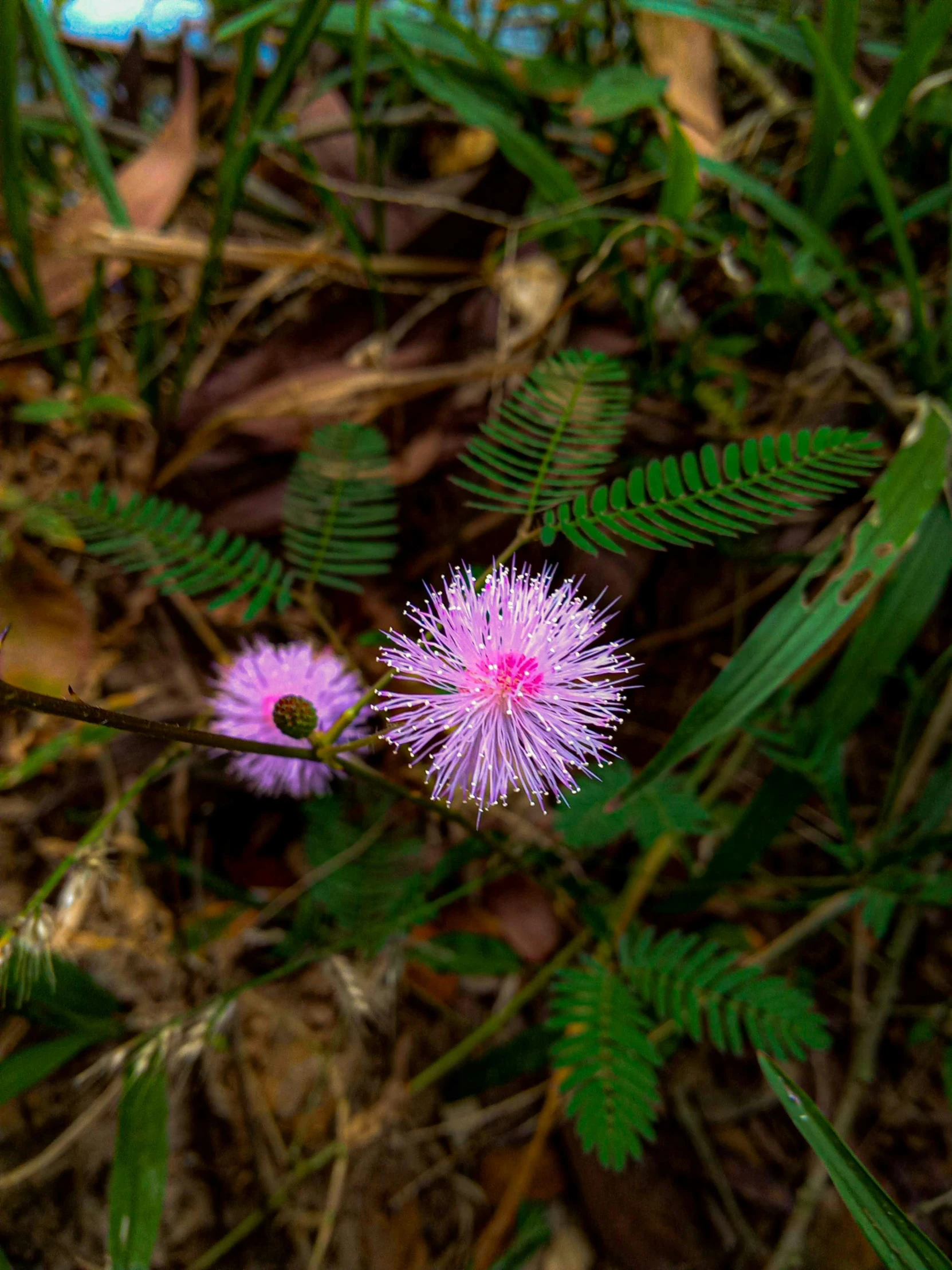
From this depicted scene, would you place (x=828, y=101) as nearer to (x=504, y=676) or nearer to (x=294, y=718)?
(x=504, y=676)

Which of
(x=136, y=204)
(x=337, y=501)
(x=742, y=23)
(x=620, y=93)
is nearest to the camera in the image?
(x=337, y=501)

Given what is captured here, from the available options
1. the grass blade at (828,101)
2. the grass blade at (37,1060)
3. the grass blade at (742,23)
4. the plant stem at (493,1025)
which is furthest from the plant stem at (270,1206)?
the grass blade at (742,23)

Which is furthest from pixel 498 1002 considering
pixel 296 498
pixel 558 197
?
pixel 558 197

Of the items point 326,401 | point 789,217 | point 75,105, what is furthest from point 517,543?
point 75,105

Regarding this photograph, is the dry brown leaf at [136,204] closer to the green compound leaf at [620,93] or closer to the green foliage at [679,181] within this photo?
the green compound leaf at [620,93]

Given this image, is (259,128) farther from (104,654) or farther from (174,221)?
(104,654)

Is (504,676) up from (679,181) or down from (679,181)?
down

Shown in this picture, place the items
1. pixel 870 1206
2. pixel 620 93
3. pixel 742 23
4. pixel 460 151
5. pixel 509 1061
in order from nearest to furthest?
pixel 870 1206
pixel 509 1061
pixel 620 93
pixel 742 23
pixel 460 151
